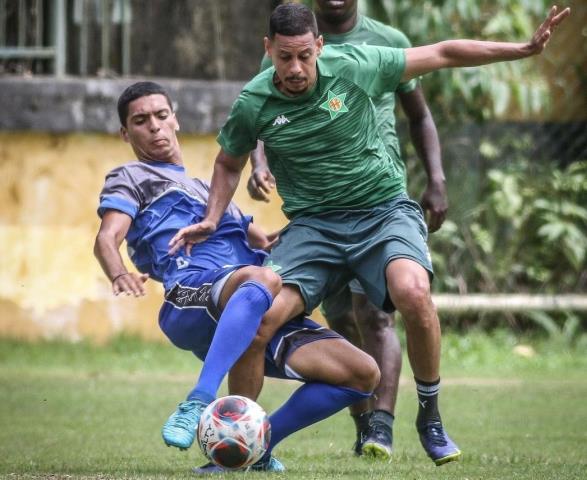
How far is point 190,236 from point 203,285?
0.26 m

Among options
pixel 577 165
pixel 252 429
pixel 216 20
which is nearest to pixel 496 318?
pixel 577 165

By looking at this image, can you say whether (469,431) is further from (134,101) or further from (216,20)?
(216,20)

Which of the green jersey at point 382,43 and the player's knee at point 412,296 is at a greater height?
the green jersey at point 382,43

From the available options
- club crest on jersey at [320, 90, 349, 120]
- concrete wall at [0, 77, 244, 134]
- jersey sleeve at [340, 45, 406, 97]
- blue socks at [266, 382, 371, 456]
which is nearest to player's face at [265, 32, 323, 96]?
club crest on jersey at [320, 90, 349, 120]

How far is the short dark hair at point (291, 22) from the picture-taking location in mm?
5680

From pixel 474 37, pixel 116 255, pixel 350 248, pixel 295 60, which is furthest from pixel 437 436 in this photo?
pixel 474 37

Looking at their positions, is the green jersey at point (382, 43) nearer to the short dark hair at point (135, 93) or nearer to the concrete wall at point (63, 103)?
the short dark hair at point (135, 93)

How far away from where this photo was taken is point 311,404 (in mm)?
5652

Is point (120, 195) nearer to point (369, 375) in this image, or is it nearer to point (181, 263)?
point (181, 263)

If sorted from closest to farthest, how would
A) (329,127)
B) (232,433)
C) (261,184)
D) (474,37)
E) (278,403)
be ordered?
(232,433) → (329,127) → (261,184) → (278,403) → (474,37)

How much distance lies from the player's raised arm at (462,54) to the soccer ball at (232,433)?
1732mm

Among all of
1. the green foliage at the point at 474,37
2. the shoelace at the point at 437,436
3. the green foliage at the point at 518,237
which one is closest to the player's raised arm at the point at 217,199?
the shoelace at the point at 437,436

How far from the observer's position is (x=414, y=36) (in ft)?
34.8

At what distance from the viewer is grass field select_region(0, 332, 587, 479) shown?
19.1 feet
